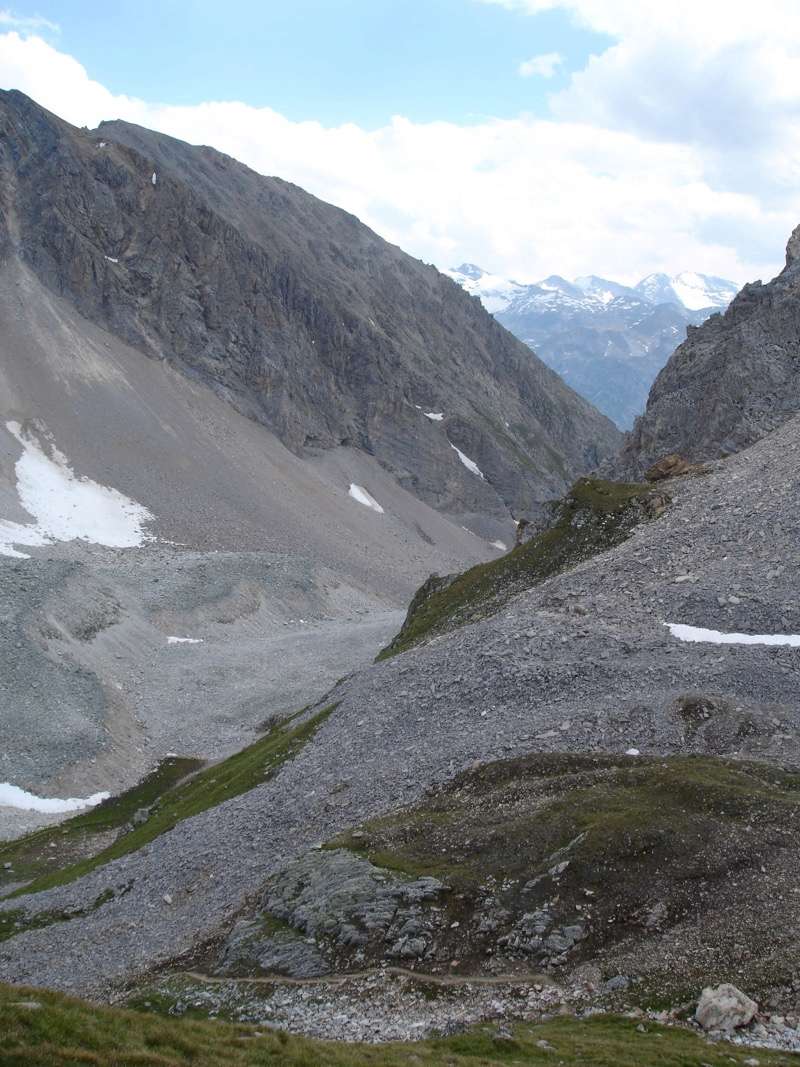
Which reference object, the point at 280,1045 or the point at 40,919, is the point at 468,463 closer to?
the point at 40,919

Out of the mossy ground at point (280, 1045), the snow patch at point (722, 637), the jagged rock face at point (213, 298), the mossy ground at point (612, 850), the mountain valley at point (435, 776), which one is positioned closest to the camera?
the mossy ground at point (280, 1045)

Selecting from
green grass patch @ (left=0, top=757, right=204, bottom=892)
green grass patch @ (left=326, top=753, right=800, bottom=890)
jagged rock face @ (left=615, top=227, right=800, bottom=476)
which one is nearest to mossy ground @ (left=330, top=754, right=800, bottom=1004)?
green grass patch @ (left=326, top=753, right=800, bottom=890)

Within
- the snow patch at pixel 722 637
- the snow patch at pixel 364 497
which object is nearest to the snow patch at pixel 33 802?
the snow patch at pixel 722 637

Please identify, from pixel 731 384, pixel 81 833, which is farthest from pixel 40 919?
pixel 731 384

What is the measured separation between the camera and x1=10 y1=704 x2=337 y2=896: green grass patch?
43094 millimetres

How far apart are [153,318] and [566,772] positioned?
464 feet

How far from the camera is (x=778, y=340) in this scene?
275ft

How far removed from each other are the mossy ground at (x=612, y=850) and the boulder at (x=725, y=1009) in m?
0.71

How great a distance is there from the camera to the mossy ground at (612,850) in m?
22.9

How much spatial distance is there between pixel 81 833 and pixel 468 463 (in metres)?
154

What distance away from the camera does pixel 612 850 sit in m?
25.3

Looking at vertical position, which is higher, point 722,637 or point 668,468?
point 668,468

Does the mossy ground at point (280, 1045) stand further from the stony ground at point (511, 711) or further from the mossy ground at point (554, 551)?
the mossy ground at point (554, 551)

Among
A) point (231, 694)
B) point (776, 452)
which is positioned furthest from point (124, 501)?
point (776, 452)
